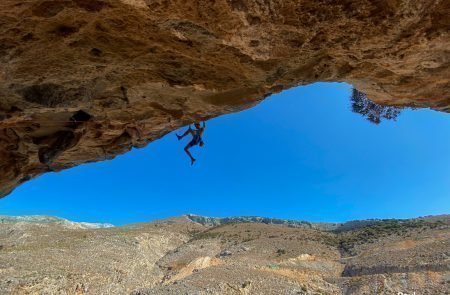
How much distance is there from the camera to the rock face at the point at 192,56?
17.6ft

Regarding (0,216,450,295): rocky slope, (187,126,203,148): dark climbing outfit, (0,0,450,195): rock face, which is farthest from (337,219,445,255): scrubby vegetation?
(0,0,450,195): rock face

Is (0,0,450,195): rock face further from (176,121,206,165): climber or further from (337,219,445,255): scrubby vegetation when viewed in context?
(337,219,445,255): scrubby vegetation

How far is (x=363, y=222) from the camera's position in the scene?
68.4 m

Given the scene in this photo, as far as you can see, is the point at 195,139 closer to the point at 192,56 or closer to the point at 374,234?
the point at 192,56

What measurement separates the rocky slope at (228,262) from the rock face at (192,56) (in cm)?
1907

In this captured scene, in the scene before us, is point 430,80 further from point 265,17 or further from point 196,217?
point 196,217

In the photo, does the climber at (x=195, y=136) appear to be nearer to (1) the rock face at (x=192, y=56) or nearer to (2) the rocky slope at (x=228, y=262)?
(1) the rock face at (x=192, y=56)

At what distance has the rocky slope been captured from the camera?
87.9ft

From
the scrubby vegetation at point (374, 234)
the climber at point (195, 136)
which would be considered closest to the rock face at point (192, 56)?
the climber at point (195, 136)

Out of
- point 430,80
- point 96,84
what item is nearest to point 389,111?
point 430,80

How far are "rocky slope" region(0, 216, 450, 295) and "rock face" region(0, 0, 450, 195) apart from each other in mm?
19068

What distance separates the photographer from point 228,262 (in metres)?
36.9

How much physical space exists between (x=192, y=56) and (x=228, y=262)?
32.5m

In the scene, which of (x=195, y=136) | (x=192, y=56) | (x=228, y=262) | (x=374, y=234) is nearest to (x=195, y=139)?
(x=195, y=136)
